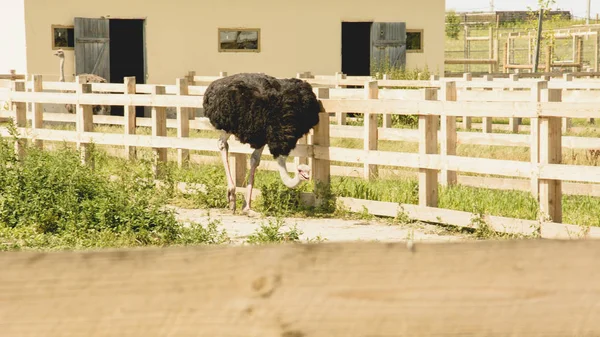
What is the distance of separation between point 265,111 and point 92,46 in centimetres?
1402

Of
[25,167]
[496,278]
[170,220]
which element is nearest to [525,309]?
[496,278]

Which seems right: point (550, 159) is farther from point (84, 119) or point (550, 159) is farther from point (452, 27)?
point (452, 27)

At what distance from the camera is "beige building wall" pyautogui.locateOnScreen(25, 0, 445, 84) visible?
79.0ft

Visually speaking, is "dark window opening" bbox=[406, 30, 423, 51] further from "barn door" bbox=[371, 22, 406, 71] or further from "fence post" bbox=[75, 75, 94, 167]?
"fence post" bbox=[75, 75, 94, 167]

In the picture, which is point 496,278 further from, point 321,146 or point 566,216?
point 321,146

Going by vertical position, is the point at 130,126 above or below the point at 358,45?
below

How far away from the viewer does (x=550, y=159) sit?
377 inches

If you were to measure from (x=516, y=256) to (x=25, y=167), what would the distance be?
348 inches

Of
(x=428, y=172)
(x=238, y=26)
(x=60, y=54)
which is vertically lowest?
(x=428, y=172)

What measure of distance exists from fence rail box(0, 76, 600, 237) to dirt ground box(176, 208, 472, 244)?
0.56ft

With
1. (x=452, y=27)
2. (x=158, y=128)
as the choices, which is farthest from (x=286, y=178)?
(x=452, y=27)

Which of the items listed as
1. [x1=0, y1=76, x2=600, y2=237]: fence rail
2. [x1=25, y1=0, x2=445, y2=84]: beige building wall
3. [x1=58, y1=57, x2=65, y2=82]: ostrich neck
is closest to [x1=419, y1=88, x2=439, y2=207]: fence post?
[x1=0, y1=76, x2=600, y2=237]: fence rail

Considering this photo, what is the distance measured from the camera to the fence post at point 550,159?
9562 millimetres

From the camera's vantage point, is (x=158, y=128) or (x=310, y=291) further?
(x=158, y=128)
